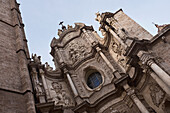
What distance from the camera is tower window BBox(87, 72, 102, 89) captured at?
45.4 feet

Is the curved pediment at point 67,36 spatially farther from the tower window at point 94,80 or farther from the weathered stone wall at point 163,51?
the weathered stone wall at point 163,51

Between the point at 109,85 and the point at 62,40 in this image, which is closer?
the point at 109,85

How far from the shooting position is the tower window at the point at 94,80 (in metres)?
13.8

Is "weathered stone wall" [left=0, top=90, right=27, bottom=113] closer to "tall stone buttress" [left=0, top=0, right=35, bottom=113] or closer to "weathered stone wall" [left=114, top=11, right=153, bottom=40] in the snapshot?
"tall stone buttress" [left=0, top=0, right=35, bottom=113]

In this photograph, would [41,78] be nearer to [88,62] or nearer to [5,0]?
[88,62]

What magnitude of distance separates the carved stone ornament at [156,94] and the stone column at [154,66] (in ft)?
5.55

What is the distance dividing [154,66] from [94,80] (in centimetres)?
646

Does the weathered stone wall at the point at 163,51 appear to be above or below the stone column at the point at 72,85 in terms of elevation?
below

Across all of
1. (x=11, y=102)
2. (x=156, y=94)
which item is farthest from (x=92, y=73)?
(x=11, y=102)

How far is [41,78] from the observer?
11.9 m

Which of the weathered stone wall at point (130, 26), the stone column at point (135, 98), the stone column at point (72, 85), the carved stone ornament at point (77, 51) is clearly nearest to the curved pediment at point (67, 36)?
the carved stone ornament at point (77, 51)

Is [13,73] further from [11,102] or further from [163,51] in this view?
[163,51]

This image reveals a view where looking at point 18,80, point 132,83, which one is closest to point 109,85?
point 132,83

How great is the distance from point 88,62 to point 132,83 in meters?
4.50
